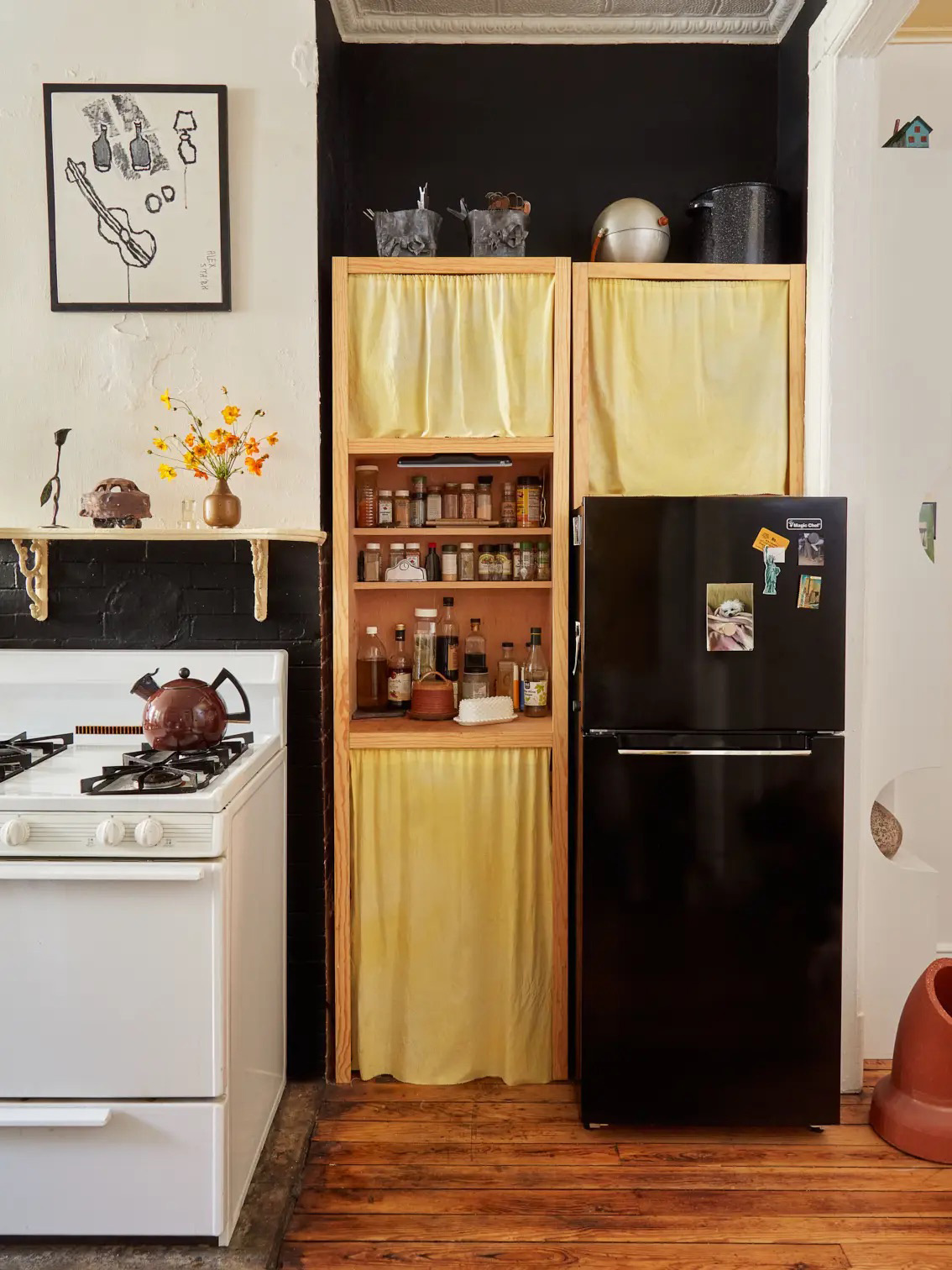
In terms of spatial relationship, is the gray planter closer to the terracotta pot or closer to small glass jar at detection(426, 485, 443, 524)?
small glass jar at detection(426, 485, 443, 524)

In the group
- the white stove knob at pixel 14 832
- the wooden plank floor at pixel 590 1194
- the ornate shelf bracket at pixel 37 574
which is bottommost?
the wooden plank floor at pixel 590 1194

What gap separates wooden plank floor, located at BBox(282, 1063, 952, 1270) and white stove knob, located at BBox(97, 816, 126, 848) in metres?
0.93

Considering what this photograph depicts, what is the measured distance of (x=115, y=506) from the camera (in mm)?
2141

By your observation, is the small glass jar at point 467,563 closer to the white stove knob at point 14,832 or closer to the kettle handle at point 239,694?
the kettle handle at point 239,694

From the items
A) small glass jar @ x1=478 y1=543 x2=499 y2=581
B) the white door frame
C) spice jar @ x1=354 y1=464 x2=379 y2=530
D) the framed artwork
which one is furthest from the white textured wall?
the white door frame

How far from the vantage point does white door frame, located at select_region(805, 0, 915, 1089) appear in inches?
89.6

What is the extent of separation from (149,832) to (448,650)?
1188 mm

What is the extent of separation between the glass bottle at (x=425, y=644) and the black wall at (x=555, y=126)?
111 cm

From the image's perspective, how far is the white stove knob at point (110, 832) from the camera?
161 centimetres

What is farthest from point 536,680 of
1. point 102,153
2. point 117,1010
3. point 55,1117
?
point 102,153

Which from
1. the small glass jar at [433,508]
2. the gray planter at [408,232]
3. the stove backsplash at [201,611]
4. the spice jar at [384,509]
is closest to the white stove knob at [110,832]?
the stove backsplash at [201,611]

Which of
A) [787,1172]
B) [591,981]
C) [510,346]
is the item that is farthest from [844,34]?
[787,1172]

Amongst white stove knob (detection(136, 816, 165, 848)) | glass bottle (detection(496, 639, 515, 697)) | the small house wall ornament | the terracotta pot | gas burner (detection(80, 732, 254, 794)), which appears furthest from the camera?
glass bottle (detection(496, 639, 515, 697))

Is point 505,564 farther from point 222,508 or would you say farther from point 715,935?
point 715,935
